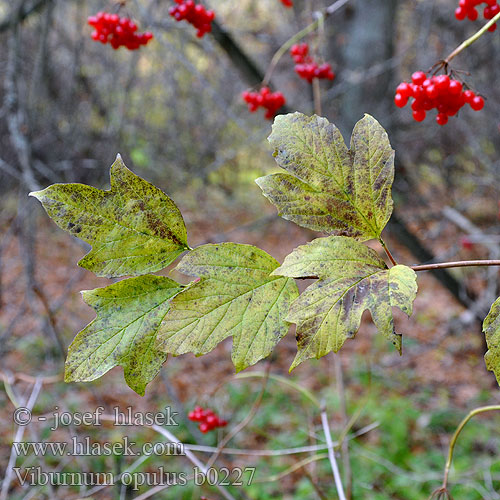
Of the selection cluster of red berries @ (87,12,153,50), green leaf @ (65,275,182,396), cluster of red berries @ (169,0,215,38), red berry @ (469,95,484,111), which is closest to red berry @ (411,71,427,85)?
red berry @ (469,95,484,111)

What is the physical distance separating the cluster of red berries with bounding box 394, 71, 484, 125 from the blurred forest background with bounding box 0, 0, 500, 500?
1332 millimetres

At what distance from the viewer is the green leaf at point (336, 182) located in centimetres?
74

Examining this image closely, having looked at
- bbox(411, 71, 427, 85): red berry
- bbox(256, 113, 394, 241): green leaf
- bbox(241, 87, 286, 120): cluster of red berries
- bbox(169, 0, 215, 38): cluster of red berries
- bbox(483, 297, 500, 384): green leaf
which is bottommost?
bbox(483, 297, 500, 384): green leaf

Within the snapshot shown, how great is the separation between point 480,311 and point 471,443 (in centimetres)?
149

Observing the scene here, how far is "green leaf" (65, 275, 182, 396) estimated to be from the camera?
2.20ft

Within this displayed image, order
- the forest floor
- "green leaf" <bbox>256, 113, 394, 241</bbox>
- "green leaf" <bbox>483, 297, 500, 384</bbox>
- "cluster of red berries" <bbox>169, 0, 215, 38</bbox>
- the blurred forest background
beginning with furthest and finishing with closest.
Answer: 1. the forest floor
2. the blurred forest background
3. "cluster of red berries" <bbox>169, 0, 215, 38</bbox>
4. "green leaf" <bbox>256, 113, 394, 241</bbox>
5. "green leaf" <bbox>483, 297, 500, 384</bbox>

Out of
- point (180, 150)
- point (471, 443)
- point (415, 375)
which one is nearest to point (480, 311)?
point (471, 443)

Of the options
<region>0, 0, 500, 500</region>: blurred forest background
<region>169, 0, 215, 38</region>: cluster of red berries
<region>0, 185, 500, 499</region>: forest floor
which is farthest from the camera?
<region>0, 185, 500, 499</region>: forest floor

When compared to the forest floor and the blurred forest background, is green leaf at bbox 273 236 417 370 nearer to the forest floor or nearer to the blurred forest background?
the blurred forest background

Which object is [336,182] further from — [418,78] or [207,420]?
[207,420]

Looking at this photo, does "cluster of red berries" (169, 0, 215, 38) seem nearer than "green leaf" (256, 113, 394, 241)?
No

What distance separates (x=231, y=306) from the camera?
693mm

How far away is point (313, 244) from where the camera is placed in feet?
2.27

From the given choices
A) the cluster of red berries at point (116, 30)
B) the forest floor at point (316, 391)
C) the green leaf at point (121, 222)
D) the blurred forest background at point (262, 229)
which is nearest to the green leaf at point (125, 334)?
the green leaf at point (121, 222)
